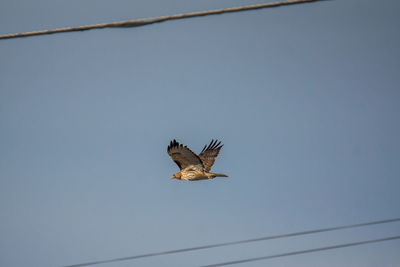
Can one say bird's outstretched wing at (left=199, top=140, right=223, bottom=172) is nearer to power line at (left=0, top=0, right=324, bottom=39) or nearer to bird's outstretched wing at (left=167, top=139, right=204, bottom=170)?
bird's outstretched wing at (left=167, top=139, right=204, bottom=170)

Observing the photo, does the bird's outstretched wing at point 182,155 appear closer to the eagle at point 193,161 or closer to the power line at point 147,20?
the eagle at point 193,161

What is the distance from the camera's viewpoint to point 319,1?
7980 mm

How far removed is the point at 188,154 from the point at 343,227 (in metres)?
8.12

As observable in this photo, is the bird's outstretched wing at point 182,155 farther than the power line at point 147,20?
Yes

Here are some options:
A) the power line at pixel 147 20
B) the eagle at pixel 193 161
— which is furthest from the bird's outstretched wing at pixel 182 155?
the power line at pixel 147 20

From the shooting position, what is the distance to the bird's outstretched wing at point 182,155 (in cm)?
1927

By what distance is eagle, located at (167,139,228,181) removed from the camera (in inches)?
761

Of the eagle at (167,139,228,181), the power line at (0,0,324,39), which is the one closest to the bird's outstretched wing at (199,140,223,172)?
the eagle at (167,139,228,181)

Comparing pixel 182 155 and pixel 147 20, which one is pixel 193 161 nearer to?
pixel 182 155

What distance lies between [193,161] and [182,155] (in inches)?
19.7

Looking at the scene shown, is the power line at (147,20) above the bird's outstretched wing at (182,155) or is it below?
below

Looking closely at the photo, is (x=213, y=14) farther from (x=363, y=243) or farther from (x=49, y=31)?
(x=363, y=243)

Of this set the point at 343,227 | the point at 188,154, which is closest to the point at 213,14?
the point at 343,227

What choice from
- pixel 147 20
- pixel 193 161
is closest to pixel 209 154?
pixel 193 161
